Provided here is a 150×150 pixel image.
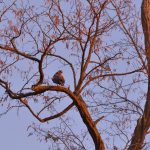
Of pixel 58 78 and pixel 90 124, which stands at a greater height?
pixel 58 78

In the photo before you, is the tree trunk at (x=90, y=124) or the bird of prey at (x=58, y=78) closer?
the tree trunk at (x=90, y=124)

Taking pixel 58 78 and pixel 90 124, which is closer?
pixel 90 124

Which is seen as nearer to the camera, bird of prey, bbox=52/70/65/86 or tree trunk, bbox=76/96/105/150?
tree trunk, bbox=76/96/105/150

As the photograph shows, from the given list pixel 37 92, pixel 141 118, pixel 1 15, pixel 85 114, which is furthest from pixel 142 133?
pixel 1 15

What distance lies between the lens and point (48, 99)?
29.8 feet

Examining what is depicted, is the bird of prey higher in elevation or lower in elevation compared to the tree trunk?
higher

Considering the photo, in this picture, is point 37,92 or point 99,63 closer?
point 37,92

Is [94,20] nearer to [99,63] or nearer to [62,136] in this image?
[99,63]

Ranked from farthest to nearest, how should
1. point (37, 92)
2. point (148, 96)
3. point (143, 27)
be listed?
point (143, 27), point (148, 96), point (37, 92)

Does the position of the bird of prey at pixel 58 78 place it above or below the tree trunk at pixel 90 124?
above

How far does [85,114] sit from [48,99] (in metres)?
0.85

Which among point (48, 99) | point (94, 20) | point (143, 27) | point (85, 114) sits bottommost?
point (85, 114)

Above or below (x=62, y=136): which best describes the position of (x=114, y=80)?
above

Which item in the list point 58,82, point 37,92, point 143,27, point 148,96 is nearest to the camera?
point 37,92
